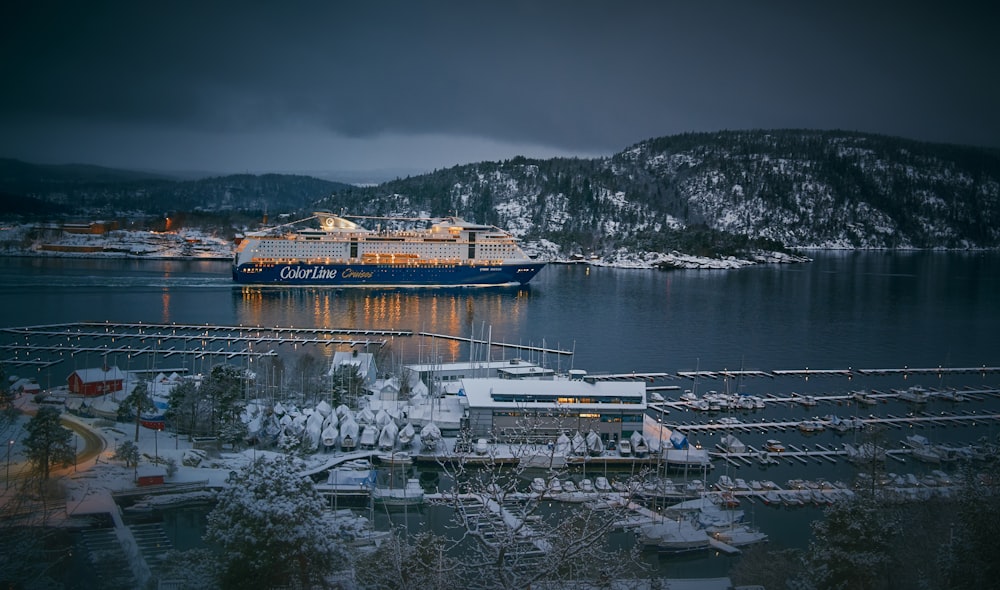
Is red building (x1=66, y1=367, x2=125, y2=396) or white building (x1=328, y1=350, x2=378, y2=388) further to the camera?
white building (x1=328, y1=350, x2=378, y2=388)

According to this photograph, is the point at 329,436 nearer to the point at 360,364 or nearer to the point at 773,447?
the point at 360,364

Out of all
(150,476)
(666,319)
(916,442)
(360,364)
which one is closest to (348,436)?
(150,476)

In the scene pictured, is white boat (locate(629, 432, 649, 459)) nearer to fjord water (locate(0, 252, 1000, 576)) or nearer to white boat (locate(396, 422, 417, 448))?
fjord water (locate(0, 252, 1000, 576))

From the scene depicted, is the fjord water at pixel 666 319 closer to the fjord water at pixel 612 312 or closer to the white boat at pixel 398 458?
the fjord water at pixel 612 312

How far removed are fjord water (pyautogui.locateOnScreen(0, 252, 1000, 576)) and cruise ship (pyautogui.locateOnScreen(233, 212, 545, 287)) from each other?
829 mm

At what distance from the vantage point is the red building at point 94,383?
9.60 meters

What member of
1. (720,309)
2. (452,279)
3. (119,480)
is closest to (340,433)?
(119,480)

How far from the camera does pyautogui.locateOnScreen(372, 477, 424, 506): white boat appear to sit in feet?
22.8

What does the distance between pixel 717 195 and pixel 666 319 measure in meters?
46.4

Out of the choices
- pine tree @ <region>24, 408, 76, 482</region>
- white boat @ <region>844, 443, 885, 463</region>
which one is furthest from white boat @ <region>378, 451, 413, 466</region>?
white boat @ <region>844, 443, 885, 463</region>

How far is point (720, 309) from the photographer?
20.5 metres

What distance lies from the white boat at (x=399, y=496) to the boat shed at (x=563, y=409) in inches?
66.8

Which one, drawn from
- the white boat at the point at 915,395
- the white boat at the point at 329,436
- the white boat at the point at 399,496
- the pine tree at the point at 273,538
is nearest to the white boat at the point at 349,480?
the white boat at the point at 399,496

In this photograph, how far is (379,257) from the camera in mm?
25422
